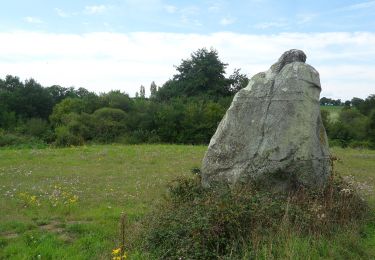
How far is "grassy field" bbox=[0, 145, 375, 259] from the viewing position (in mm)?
8141

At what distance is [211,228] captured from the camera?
7105mm

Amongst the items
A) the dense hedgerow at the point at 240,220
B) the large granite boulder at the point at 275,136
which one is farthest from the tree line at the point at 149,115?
the dense hedgerow at the point at 240,220

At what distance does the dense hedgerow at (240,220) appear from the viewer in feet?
22.9

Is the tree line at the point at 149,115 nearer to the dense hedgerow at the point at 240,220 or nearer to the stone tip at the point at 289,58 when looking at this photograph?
the stone tip at the point at 289,58

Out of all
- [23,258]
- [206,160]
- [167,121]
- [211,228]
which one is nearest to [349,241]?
[211,228]

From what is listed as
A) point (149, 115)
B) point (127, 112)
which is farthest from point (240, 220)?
point (127, 112)

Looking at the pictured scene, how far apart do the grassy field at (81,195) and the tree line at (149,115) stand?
1525 cm

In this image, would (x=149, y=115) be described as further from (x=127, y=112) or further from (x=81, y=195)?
(x=81, y=195)

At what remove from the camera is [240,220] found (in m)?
7.40

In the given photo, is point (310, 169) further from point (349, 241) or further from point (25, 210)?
point (25, 210)

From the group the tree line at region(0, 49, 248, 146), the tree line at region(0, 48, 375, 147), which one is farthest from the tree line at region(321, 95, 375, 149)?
the tree line at region(0, 49, 248, 146)

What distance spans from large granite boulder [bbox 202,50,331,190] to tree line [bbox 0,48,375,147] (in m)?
27.0

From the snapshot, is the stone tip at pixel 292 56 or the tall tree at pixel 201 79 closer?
the stone tip at pixel 292 56

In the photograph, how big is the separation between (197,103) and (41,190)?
37668 millimetres
